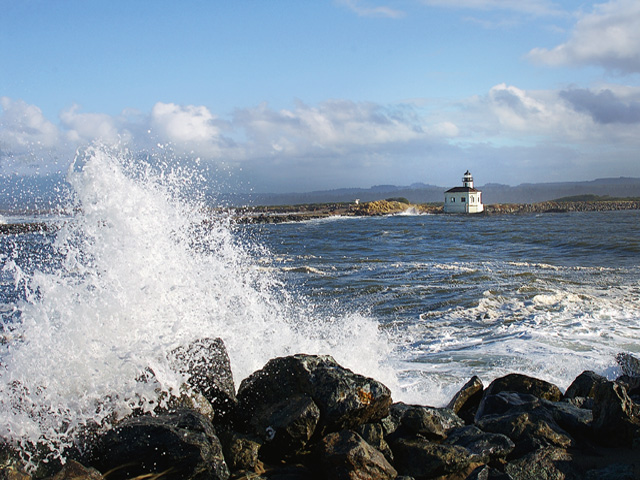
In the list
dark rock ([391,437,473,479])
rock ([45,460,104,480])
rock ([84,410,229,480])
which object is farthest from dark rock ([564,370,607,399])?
rock ([45,460,104,480])

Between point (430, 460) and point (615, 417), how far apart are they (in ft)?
5.46

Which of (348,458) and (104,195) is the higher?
(104,195)

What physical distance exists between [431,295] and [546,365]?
15.7ft

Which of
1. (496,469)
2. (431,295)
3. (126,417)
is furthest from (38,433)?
(431,295)

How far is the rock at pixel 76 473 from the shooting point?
3143mm

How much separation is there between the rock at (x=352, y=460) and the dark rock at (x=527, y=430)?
1133 mm

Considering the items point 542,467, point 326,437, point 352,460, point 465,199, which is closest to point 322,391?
point 326,437

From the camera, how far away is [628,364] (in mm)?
6289

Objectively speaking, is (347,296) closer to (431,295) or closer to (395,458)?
(431,295)

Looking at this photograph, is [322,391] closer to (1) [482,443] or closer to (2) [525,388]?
(1) [482,443]

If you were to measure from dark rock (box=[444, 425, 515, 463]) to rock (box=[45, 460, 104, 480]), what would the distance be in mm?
2428

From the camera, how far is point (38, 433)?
11.4 ft

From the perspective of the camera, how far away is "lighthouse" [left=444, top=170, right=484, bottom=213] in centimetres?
5869

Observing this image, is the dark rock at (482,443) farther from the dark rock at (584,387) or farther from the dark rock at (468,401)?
the dark rock at (584,387)
